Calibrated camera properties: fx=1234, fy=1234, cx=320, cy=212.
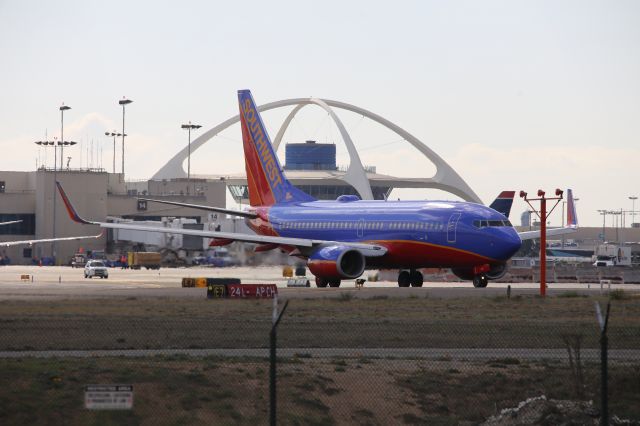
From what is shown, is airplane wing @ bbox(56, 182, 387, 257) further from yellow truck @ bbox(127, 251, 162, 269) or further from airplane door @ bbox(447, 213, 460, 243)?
yellow truck @ bbox(127, 251, 162, 269)

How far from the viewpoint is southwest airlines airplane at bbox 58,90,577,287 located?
5891 centimetres

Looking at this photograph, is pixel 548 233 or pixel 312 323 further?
pixel 548 233

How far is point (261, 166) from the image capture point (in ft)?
239

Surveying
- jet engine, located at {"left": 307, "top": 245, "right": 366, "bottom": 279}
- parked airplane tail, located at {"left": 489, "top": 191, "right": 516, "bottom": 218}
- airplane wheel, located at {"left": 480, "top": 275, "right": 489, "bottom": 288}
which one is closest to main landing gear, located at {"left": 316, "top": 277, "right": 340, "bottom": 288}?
jet engine, located at {"left": 307, "top": 245, "right": 366, "bottom": 279}

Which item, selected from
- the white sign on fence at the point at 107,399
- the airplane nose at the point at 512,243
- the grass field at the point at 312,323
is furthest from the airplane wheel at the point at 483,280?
the white sign on fence at the point at 107,399

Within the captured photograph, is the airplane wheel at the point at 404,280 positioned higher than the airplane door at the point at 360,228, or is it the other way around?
the airplane door at the point at 360,228

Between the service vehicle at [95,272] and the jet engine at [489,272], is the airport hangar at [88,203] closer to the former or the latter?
the service vehicle at [95,272]

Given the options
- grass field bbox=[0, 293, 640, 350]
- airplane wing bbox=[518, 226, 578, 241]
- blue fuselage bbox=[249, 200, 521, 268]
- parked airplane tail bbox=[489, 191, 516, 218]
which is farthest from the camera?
parked airplane tail bbox=[489, 191, 516, 218]

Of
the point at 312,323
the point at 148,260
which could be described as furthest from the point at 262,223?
the point at 148,260

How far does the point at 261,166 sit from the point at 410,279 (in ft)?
43.0

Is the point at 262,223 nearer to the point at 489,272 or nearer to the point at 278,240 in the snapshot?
the point at 278,240

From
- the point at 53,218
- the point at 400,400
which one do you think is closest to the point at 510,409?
the point at 400,400

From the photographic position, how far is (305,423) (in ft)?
72.5

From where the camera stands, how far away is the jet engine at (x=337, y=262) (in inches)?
2363
